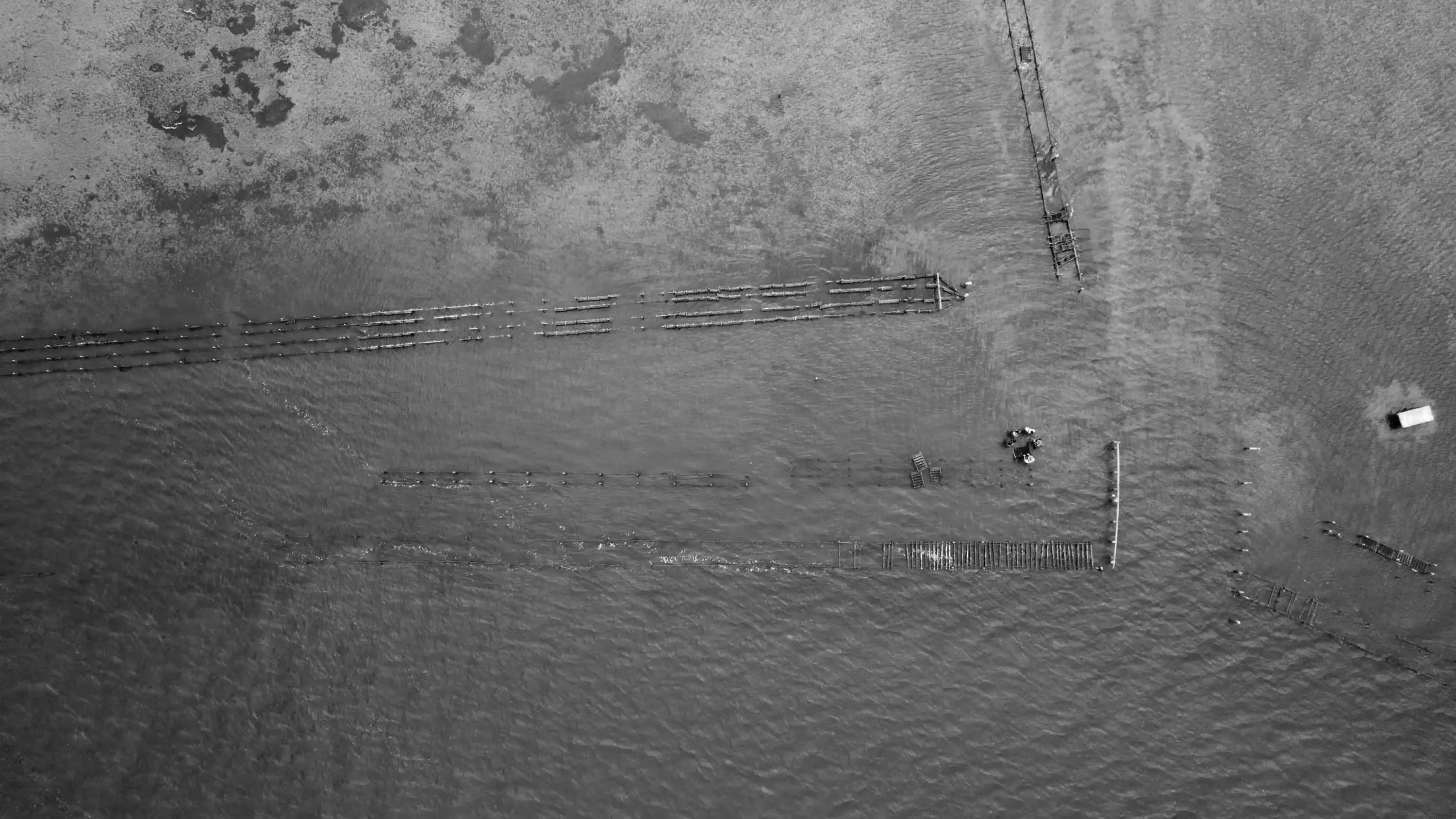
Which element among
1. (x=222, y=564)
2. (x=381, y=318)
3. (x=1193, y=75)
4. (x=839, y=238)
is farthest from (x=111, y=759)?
(x=1193, y=75)

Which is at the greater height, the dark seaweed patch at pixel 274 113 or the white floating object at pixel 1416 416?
the dark seaweed patch at pixel 274 113

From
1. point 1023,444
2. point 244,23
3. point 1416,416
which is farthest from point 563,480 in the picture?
point 1416,416

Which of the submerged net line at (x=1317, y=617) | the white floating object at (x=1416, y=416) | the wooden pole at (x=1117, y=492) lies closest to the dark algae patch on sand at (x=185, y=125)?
the wooden pole at (x=1117, y=492)

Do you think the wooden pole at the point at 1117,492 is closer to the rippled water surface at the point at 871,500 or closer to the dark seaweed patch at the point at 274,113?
the rippled water surface at the point at 871,500

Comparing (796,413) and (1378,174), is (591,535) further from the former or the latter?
(1378,174)

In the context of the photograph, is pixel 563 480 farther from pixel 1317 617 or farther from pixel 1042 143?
pixel 1317 617
